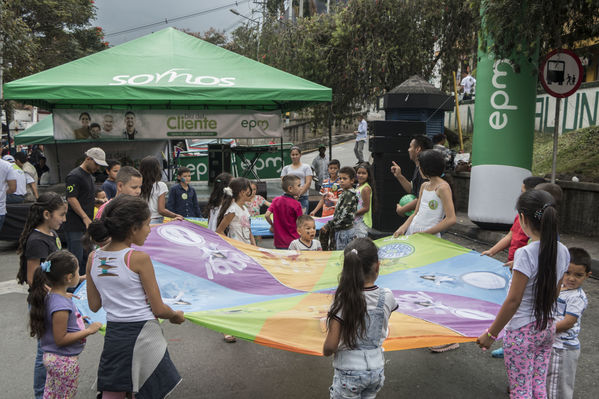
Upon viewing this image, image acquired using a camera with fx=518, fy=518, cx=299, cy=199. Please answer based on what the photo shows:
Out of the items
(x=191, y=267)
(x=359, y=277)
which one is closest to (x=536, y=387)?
(x=359, y=277)

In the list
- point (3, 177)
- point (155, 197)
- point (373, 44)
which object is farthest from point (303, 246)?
point (373, 44)

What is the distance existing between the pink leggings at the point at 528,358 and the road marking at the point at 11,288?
20.7ft

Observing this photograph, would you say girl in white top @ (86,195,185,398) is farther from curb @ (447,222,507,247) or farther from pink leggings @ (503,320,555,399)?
curb @ (447,222,507,247)

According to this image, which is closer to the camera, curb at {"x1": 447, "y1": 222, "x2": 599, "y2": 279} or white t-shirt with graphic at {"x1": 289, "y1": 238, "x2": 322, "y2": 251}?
white t-shirt with graphic at {"x1": 289, "y1": 238, "x2": 322, "y2": 251}

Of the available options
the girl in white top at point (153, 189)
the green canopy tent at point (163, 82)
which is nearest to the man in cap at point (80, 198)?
the girl in white top at point (153, 189)

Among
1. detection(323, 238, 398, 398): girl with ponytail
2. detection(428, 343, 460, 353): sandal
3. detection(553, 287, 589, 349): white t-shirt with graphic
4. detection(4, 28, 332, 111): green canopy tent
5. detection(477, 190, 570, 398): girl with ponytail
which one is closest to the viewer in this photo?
detection(323, 238, 398, 398): girl with ponytail

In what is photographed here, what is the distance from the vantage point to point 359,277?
9.06 ft

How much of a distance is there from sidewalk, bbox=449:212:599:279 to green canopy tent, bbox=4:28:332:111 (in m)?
4.06

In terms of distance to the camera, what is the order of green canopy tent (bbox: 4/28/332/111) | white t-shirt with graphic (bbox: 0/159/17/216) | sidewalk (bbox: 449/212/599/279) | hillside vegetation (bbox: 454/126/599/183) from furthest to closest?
1. hillside vegetation (bbox: 454/126/599/183)
2. green canopy tent (bbox: 4/28/332/111)
3. sidewalk (bbox: 449/212/599/279)
4. white t-shirt with graphic (bbox: 0/159/17/216)

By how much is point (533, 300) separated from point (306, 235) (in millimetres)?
2824

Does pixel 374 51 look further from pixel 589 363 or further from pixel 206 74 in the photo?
pixel 589 363

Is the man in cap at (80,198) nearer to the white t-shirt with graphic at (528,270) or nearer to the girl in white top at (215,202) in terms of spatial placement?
the girl in white top at (215,202)

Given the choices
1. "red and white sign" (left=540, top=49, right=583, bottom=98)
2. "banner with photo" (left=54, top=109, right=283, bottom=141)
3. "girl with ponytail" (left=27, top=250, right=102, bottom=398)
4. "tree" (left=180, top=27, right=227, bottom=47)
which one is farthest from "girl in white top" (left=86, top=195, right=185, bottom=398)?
"tree" (left=180, top=27, right=227, bottom=47)

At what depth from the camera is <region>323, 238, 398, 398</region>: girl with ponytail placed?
108 inches
